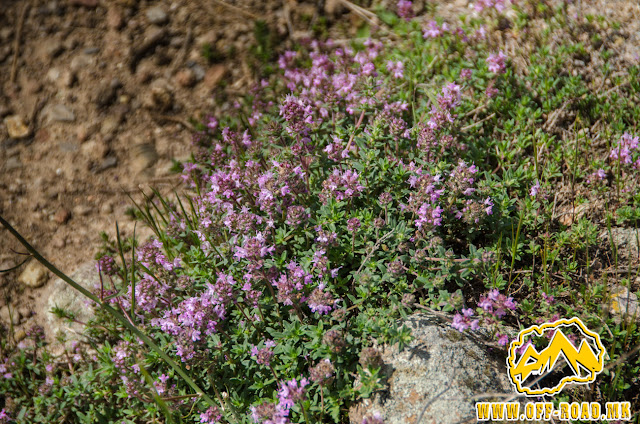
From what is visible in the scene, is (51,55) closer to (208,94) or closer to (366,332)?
A: (208,94)

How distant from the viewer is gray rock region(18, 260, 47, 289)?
15.8 ft

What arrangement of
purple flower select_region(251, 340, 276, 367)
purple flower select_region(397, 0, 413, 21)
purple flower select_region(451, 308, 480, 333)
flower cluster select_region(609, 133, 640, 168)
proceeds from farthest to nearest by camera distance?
purple flower select_region(397, 0, 413, 21)
flower cluster select_region(609, 133, 640, 168)
purple flower select_region(251, 340, 276, 367)
purple flower select_region(451, 308, 480, 333)

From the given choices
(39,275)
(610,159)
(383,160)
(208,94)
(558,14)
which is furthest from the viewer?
(208,94)

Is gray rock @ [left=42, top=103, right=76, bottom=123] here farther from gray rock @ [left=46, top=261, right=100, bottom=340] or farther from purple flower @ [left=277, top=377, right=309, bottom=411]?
purple flower @ [left=277, top=377, right=309, bottom=411]

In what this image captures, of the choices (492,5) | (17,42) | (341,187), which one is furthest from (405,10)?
(17,42)

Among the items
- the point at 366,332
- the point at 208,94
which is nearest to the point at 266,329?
the point at 366,332

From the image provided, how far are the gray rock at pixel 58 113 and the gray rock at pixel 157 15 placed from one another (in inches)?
61.6

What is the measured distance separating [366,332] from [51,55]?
520cm

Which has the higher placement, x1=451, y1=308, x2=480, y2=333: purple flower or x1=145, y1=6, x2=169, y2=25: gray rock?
x1=145, y1=6, x2=169, y2=25: gray rock

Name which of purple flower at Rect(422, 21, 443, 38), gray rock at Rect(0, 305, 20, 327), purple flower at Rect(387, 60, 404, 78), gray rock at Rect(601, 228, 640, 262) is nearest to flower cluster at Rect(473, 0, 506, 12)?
purple flower at Rect(422, 21, 443, 38)

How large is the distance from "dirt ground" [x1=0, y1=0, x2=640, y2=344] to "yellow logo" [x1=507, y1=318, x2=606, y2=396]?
10.8 ft

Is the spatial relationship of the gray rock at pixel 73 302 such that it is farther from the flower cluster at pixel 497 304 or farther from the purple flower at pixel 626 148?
the purple flower at pixel 626 148

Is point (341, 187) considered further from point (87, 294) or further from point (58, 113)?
point (58, 113)

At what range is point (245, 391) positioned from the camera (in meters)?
3.52
